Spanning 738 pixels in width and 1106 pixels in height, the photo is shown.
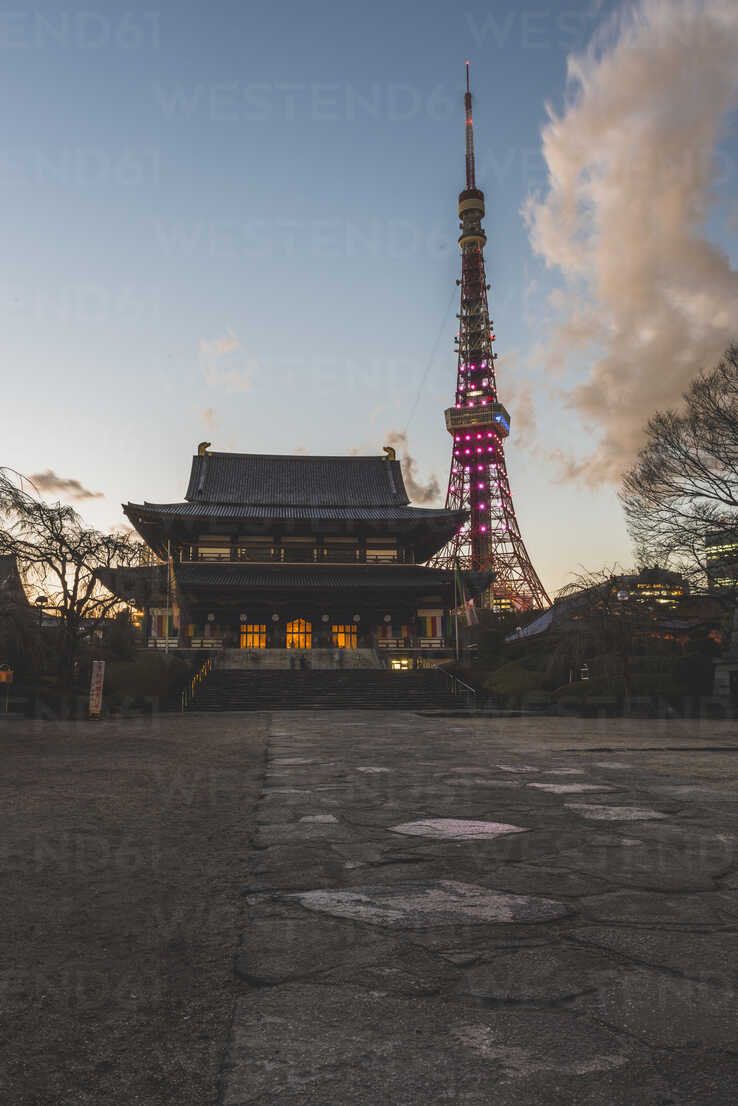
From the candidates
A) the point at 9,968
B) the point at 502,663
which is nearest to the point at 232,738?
the point at 9,968

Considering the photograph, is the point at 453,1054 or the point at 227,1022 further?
the point at 227,1022

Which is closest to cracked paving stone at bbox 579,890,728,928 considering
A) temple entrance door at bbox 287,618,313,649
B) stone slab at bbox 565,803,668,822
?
Answer: stone slab at bbox 565,803,668,822

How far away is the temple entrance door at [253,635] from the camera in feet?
124

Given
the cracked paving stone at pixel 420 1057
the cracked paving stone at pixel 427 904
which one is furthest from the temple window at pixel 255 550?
the cracked paving stone at pixel 420 1057

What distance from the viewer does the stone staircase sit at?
2286 centimetres

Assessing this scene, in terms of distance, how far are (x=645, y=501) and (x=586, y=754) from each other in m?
14.2

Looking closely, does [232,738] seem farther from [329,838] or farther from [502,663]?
[502,663]

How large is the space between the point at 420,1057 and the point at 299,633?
36992mm

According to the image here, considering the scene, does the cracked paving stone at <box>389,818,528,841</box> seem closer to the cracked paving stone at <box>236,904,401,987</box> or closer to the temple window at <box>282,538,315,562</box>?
the cracked paving stone at <box>236,904,401,987</box>

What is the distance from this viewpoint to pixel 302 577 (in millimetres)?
37250

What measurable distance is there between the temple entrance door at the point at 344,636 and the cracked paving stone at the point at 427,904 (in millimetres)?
35031

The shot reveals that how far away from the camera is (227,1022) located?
1888 mm

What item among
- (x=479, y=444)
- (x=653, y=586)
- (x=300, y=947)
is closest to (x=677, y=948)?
(x=300, y=947)

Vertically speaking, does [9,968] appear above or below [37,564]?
below
